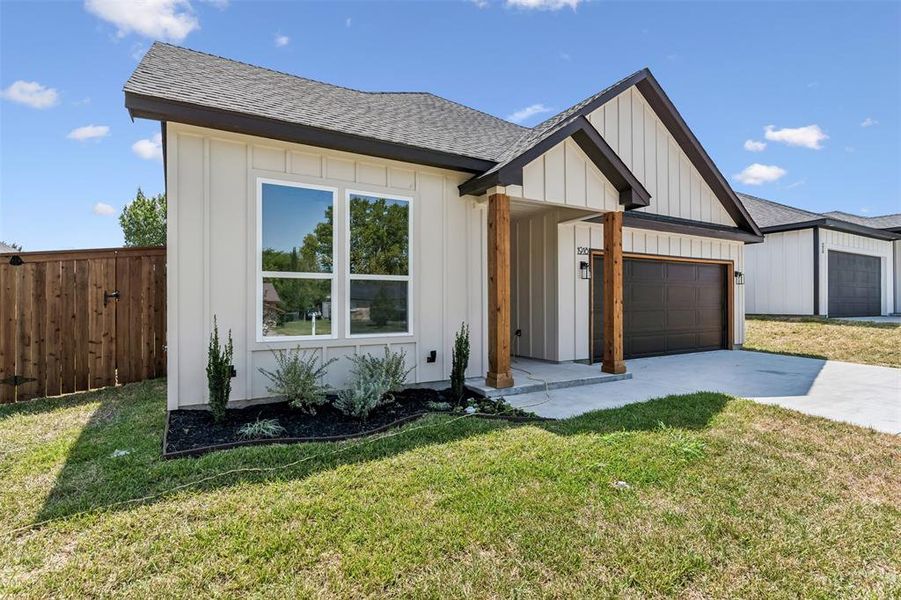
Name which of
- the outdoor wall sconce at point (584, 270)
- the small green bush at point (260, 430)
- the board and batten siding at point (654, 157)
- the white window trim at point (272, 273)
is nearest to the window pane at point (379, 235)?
the white window trim at point (272, 273)

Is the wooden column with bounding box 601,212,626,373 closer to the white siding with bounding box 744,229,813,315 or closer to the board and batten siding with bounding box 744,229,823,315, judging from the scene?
the white siding with bounding box 744,229,813,315

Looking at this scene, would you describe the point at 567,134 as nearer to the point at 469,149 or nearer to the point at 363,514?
the point at 469,149

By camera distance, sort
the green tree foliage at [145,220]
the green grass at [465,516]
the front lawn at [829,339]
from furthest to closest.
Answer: the green tree foliage at [145,220] → the front lawn at [829,339] → the green grass at [465,516]

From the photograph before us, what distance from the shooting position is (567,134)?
6.30m


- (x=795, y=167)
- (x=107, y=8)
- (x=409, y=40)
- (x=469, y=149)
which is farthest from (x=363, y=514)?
(x=795, y=167)

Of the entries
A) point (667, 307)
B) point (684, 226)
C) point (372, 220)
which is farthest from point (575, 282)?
point (372, 220)

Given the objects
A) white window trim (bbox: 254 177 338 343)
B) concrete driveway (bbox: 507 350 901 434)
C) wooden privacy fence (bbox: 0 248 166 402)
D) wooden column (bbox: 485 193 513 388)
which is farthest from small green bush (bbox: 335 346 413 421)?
wooden privacy fence (bbox: 0 248 166 402)

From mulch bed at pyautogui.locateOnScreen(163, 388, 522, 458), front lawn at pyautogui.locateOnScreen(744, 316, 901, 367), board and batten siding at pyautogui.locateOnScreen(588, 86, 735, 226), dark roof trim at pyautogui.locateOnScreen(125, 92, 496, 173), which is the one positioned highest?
board and batten siding at pyautogui.locateOnScreen(588, 86, 735, 226)

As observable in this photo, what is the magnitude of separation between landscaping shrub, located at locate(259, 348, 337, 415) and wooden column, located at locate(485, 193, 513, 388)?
234cm

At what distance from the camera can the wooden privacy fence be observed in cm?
576

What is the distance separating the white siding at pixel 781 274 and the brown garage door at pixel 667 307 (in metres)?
5.28

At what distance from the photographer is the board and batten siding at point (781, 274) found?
14.0 meters

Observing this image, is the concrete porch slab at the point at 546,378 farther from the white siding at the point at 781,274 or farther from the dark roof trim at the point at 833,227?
the dark roof trim at the point at 833,227

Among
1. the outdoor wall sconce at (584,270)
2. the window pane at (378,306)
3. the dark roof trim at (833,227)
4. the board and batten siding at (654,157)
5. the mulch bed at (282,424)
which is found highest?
the board and batten siding at (654,157)
